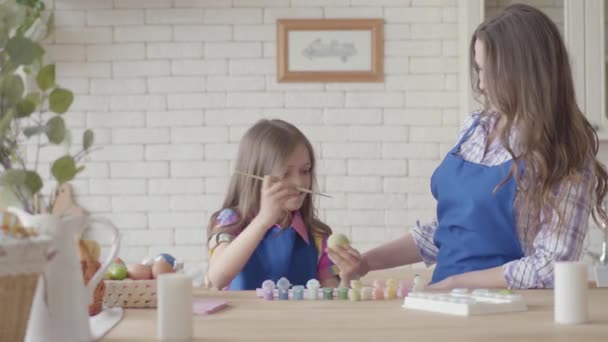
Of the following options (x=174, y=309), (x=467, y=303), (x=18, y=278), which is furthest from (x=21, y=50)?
(x=467, y=303)


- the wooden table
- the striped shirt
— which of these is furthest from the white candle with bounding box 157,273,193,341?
the striped shirt

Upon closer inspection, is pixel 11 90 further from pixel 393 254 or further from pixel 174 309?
pixel 393 254

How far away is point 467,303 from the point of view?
1.52m

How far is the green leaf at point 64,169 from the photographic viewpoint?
1292 millimetres

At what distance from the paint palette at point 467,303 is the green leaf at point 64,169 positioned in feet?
2.38

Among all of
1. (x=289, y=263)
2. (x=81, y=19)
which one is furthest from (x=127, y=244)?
(x=289, y=263)

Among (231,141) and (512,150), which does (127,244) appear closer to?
(231,141)

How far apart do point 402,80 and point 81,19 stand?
152 cm

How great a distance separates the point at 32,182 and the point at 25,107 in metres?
0.13

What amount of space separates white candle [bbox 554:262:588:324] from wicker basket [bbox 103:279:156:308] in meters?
0.81

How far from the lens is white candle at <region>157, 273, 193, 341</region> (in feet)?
4.36

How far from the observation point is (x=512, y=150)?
2176mm

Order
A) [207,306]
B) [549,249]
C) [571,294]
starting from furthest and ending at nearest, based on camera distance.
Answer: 1. [549,249]
2. [207,306]
3. [571,294]

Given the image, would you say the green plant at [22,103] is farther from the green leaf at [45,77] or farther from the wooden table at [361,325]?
the wooden table at [361,325]
